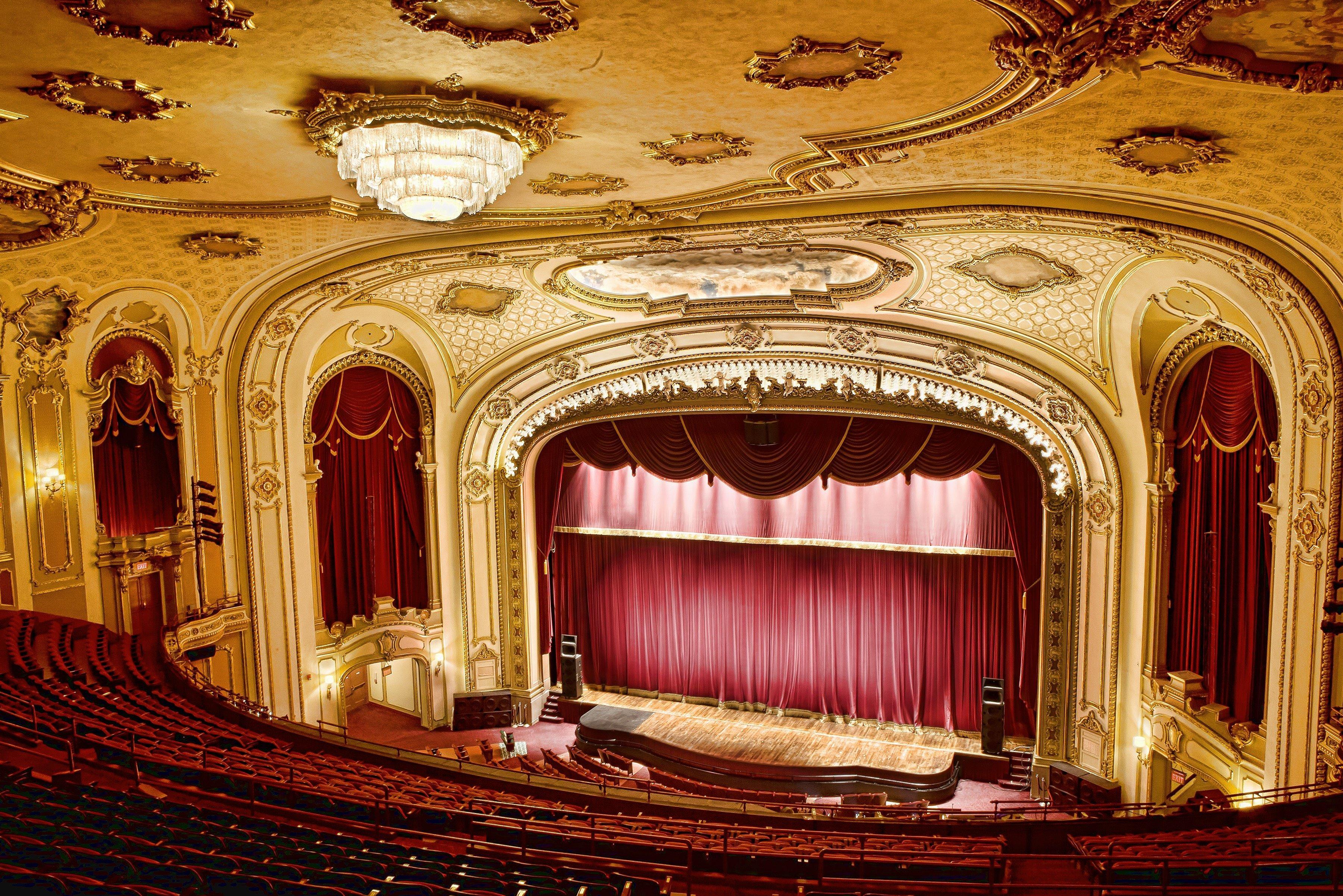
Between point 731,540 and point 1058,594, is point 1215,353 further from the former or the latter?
point 731,540

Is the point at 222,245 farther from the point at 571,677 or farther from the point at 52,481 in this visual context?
the point at 571,677

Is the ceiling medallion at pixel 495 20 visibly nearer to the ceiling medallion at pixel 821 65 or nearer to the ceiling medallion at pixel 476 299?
the ceiling medallion at pixel 821 65

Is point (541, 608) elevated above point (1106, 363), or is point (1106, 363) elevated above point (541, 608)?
point (1106, 363)

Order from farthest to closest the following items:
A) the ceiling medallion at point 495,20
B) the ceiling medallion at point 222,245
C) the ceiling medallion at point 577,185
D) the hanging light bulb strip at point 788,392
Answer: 1. the hanging light bulb strip at point 788,392
2. the ceiling medallion at point 222,245
3. the ceiling medallion at point 577,185
4. the ceiling medallion at point 495,20

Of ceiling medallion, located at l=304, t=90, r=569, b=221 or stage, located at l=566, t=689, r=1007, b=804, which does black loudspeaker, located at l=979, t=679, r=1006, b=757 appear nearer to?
stage, located at l=566, t=689, r=1007, b=804

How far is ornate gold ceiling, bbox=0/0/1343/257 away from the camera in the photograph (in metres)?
3.84

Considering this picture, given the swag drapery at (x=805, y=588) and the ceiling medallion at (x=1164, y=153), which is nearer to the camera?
the ceiling medallion at (x=1164, y=153)

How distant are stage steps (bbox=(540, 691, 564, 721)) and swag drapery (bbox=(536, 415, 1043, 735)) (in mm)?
886

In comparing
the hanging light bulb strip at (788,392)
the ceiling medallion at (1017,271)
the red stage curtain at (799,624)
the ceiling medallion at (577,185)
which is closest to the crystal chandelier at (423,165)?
the ceiling medallion at (577,185)

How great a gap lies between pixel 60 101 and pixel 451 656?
11.1m

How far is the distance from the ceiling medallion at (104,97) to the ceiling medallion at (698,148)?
8.63 ft

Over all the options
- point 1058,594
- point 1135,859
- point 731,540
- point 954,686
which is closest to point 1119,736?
point 1058,594

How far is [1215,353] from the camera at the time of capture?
950cm

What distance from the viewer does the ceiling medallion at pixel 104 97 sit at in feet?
14.9
